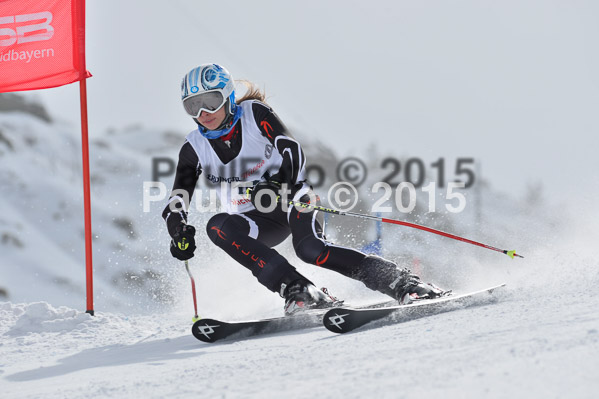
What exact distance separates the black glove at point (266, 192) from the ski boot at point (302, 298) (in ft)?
Result: 2.11

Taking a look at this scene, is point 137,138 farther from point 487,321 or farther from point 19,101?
point 487,321

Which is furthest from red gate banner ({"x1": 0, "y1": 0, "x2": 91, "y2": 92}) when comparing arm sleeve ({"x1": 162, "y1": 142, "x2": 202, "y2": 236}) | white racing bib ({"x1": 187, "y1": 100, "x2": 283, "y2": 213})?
white racing bib ({"x1": 187, "y1": 100, "x2": 283, "y2": 213})

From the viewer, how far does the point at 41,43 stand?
5.86 meters

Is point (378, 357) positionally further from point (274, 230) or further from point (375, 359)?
point (274, 230)

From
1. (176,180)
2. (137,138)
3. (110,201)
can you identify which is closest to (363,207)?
(110,201)

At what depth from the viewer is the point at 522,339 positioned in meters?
2.26

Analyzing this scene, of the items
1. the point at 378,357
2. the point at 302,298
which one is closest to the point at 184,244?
the point at 302,298

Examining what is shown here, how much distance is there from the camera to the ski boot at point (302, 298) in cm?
374

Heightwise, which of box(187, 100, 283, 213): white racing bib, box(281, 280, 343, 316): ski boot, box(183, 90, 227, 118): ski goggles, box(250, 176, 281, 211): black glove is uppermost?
box(183, 90, 227, 118): ski goggles

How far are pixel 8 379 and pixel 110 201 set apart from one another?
167ft

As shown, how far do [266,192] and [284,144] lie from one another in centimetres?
35

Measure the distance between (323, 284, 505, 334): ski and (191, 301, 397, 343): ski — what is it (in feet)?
1.49

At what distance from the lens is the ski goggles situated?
401 cm

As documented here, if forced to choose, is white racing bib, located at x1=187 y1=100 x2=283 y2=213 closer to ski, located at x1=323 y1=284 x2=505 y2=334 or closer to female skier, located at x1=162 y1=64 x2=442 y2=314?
female skier, located at x1=162 y1=64 x2=442 y2=314
